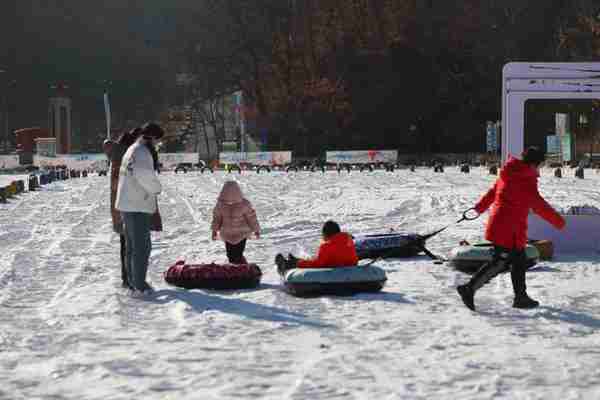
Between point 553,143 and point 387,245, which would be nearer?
point 387,245

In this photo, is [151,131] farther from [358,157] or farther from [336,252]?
[358,157]

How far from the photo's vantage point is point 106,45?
347 ft

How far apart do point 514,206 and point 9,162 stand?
6210cm

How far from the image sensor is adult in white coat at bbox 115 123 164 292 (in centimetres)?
995

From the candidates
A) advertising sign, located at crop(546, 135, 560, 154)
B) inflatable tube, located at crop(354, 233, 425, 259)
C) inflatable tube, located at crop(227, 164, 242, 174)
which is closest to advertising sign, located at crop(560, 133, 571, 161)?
advertising sign, located at crop(546, 135, 560, 154)

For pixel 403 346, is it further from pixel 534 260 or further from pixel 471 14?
pixel 471 14

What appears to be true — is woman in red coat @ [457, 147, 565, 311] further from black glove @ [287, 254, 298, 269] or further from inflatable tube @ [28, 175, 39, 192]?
inflatable tube @ [28, 175, 39, 192]

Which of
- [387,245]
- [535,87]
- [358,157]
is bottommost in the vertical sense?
[358,157]

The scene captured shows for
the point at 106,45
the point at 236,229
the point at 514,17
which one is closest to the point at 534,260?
the point at 236,229

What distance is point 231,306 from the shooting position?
951 centimetres

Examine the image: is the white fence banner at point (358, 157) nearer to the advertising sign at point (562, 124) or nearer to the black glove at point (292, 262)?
the advertising sign at point (562, 124)

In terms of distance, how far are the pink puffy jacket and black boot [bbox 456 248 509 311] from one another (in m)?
3.22

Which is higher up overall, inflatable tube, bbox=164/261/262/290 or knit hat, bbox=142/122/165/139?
knit hat, bbox=142/122/165/139

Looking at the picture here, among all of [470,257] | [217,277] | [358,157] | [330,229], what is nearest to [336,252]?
[330,229]
